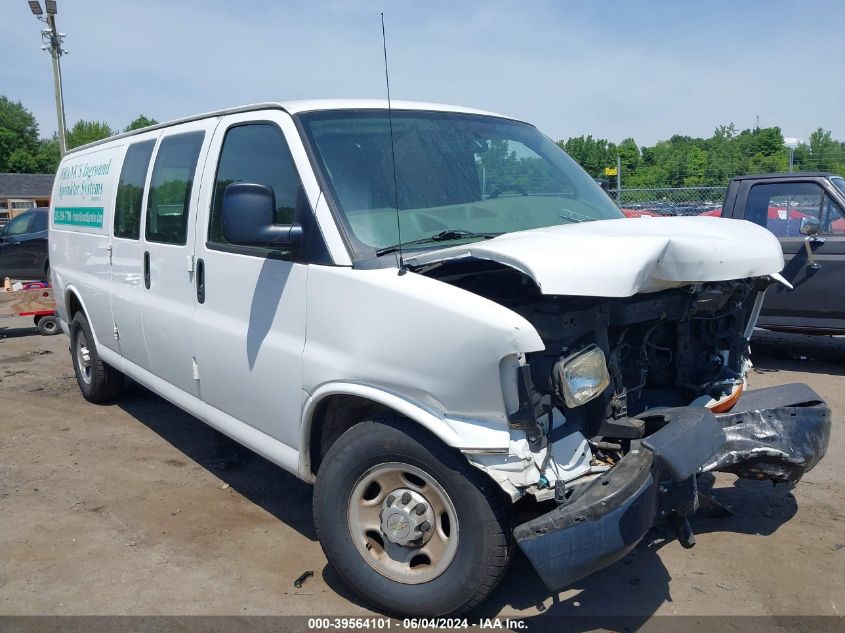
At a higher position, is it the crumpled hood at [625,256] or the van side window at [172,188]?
the van side window at [172,188]

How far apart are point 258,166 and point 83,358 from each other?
3.82m

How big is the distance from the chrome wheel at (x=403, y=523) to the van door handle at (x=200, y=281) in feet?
5.07

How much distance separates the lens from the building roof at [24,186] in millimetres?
48500

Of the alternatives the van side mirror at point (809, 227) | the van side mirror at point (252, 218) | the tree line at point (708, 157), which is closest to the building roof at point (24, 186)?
the tree line at point (708, 157)

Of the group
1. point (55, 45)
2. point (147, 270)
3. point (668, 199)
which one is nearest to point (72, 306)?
point (147, 270)

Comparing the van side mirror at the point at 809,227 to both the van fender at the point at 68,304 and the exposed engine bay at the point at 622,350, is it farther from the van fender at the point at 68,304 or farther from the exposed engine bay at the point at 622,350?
the van fender at the point at 68,304

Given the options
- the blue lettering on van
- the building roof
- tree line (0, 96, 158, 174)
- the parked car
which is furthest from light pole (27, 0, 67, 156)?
tree line (0, 96, 158, 174)

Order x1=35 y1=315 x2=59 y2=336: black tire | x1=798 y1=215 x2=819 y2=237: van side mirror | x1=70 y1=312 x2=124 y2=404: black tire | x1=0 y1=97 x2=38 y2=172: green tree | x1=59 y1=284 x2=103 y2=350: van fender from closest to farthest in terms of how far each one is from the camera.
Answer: x1=59 y1=284 x2=103 y2=350: van fender → x1=70 y1=312 x2=124 y2=404: black tire → x1=798 y1=215 x2=819 y2=237: van side mirror → x1=35 y1=315 x2=59 y2=336: black tire → x1=0 y1=97 x2=38 y2=172: green tree

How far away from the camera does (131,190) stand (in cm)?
519

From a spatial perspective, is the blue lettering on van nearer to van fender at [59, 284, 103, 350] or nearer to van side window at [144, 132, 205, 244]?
van fender at [59, 284, 103, 350]

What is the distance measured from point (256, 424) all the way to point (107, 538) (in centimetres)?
115

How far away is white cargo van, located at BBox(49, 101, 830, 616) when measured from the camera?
2695 millimetres

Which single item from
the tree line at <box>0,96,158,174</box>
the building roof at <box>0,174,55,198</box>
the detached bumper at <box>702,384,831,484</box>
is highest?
the tree line at <box>0,96,158,174</box>

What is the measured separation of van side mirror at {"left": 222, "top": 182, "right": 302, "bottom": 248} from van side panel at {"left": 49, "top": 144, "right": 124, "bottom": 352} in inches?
105
